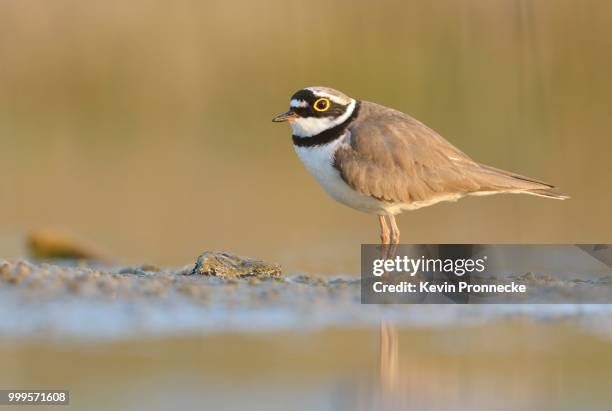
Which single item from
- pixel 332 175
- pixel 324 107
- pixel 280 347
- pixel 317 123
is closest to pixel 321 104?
pixel 324 107

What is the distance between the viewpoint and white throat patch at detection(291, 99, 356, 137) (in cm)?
823

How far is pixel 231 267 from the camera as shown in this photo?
7895 mm

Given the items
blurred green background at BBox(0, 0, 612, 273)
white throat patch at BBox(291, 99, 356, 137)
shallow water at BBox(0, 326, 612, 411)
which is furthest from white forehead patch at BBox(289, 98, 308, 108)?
blurred green background at BBox(0, 0, 612, 273)

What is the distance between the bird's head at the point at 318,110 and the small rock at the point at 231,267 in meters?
1.06

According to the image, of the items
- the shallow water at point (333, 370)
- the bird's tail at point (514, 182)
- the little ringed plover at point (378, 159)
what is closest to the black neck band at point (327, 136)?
the little ringed plover at point (378, 159)

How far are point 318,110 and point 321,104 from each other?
0.05 metres

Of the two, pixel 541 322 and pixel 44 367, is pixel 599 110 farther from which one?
pixel 44 367

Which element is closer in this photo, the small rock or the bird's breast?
the small rock

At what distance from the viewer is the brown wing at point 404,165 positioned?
26.2 ft

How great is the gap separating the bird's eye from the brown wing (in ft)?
0.85

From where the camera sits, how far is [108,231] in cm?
1149

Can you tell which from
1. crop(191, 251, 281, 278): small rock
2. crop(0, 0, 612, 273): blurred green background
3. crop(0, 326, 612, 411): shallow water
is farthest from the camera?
crop(0, 0, 612, 273): blurred green background

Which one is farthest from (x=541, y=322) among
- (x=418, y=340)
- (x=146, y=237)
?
(x=146, y=237)

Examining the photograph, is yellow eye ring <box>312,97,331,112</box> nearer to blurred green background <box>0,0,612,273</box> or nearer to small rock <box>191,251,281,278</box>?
small rock <box>191,251,281,278</box>
